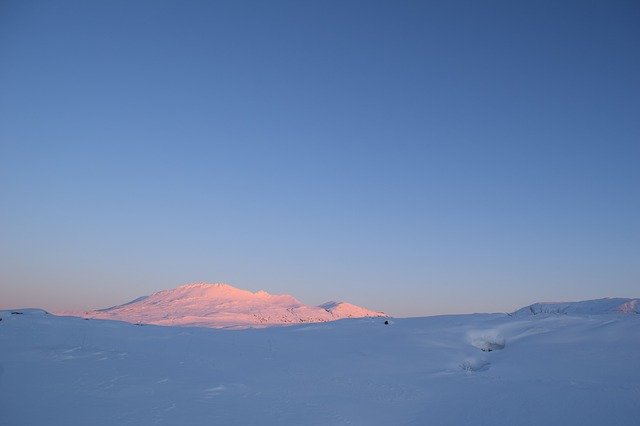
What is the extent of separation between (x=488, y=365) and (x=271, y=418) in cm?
435

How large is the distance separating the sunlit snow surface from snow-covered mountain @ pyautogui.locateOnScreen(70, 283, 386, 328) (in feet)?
115

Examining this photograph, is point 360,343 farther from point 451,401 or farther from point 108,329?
point 108,329

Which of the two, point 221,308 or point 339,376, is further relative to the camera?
point 221,308

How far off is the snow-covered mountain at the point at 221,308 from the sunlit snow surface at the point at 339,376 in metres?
34.9

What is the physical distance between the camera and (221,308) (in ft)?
188

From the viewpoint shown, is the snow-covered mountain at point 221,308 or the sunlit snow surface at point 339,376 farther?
the snow-covered mountain at point 221,308

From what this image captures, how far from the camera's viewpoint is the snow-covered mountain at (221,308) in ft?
157

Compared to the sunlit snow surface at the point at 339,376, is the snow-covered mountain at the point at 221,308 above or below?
above

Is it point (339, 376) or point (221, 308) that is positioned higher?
point (221, 308)

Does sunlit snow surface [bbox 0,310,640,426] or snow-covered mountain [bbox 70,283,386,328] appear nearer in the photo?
sunlit snow surface [bbox 0,310,640,426]

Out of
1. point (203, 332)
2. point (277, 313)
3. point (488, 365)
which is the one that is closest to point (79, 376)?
point (203, 332)

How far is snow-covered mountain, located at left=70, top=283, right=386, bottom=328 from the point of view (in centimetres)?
4794

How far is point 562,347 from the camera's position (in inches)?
320

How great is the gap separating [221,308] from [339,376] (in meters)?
52.7
